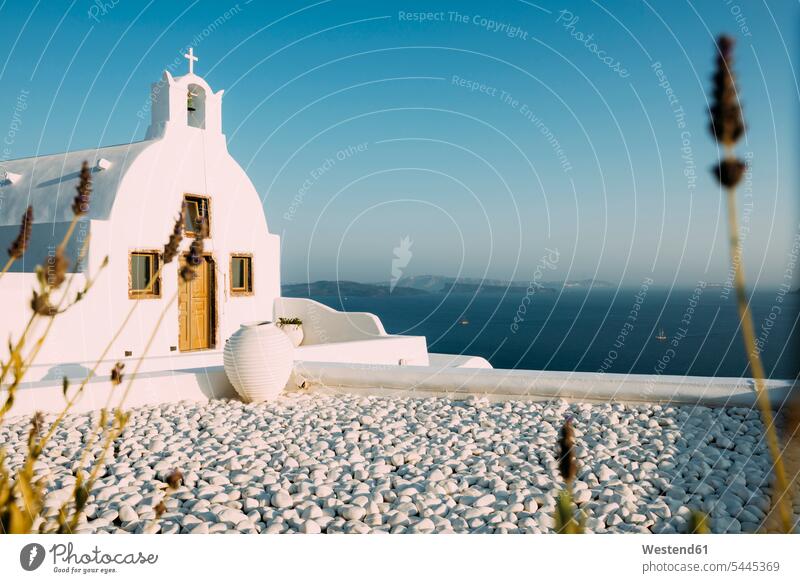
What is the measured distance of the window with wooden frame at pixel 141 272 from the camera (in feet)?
34.4

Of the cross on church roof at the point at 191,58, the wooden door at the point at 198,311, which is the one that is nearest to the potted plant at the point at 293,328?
the wooden door at the point at 198,311

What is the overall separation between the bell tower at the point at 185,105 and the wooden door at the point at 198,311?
8.57ft

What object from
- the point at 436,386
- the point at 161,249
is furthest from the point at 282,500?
the point at 161,249

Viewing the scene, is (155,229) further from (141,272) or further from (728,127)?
(728,127)

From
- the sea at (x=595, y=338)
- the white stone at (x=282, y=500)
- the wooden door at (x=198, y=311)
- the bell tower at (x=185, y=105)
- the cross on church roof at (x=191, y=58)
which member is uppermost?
the cross on church roof at (x=191, y=58)

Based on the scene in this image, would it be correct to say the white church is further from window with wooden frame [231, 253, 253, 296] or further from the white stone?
the white stone

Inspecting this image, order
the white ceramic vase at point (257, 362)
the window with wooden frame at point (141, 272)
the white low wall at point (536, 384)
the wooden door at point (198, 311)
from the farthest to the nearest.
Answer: the wooden door at point (198, 311)
the window with wooden frame at point (141, 272)
the white ceramic vase at point (257, 362)
the white low wall at point (536, 384)

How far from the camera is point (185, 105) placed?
11734 millimetres

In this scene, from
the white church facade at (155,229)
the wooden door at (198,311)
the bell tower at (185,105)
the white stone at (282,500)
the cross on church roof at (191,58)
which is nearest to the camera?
the white stone at (282,500)

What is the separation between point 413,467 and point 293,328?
9.14 metres

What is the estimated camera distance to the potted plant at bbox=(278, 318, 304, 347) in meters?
13.2

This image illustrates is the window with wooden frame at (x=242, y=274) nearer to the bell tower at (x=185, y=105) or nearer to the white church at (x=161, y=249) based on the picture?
the white church at (x=161, y=249)
